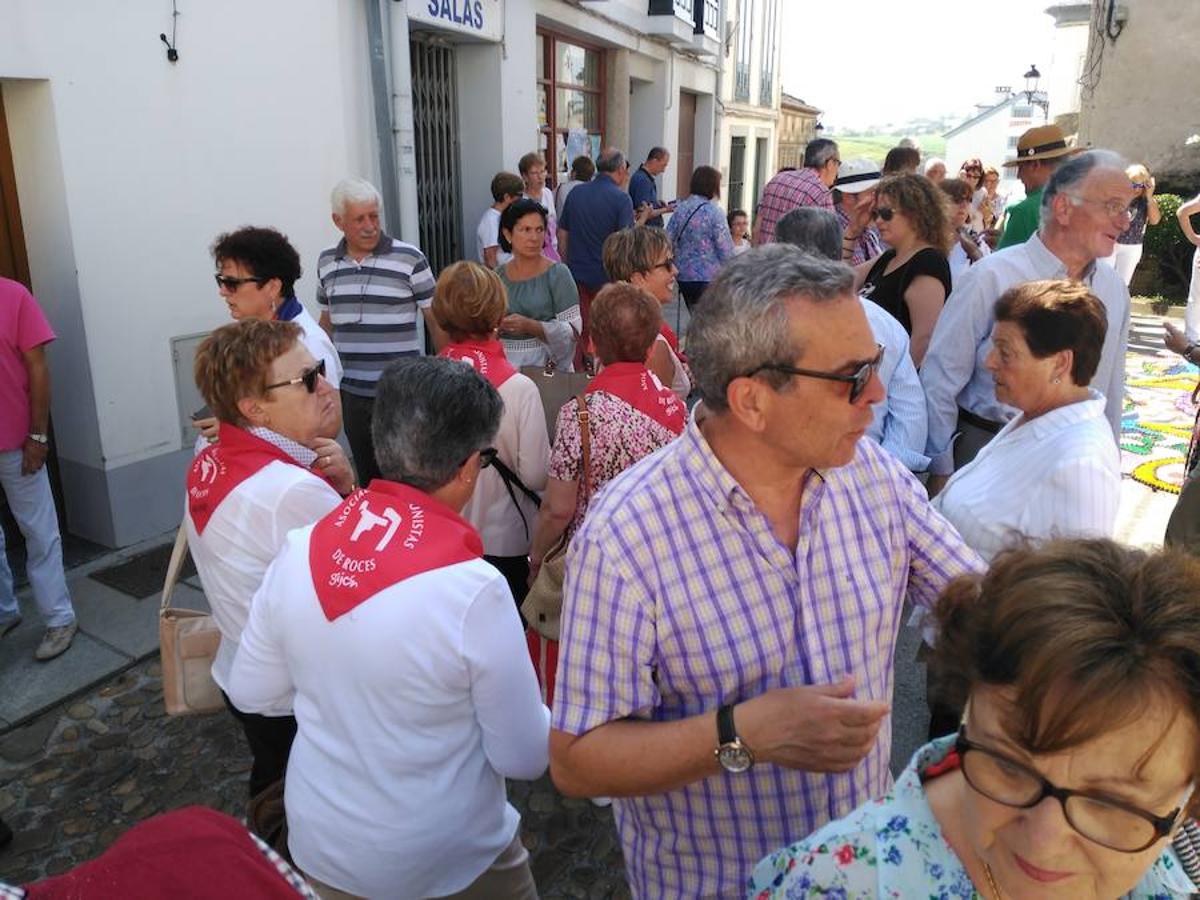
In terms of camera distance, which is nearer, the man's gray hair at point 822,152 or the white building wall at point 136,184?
the white building wall at point 136,184

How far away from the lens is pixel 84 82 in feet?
13.9

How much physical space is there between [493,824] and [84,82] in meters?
4.14

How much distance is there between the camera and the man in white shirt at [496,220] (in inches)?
288

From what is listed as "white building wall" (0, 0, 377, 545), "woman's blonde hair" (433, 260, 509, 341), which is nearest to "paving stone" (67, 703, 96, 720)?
"white building wall" (0, 0, 377, 545)

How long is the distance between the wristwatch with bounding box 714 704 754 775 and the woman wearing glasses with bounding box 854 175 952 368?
293 centimetres

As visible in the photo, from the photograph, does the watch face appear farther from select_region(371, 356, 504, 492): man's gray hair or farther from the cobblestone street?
the cobblestone street

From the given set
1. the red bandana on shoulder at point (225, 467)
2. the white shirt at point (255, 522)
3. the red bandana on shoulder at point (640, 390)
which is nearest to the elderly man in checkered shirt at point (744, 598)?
the white shirt at point (255, 522)

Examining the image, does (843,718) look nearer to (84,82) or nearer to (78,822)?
(78,822)

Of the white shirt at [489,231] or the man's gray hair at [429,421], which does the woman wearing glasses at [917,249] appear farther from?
the white shirt at [489,231]

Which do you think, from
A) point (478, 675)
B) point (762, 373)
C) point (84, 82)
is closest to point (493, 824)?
point (478, 675)

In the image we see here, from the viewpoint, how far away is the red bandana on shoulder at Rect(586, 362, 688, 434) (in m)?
2.92

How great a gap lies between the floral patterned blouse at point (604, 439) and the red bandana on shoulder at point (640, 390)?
26 millimetres

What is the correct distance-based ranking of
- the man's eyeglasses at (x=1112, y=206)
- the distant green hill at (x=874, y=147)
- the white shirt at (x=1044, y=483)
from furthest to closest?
the distant green hill at (x=874, y=147) < the man's eyeglasses at (x=1112, y=206) < the white shirt at (x=1044, y=483)

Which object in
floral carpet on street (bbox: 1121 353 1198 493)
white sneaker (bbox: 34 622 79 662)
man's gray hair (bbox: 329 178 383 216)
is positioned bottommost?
white sneaker (bbox: 34 622 79 662)
